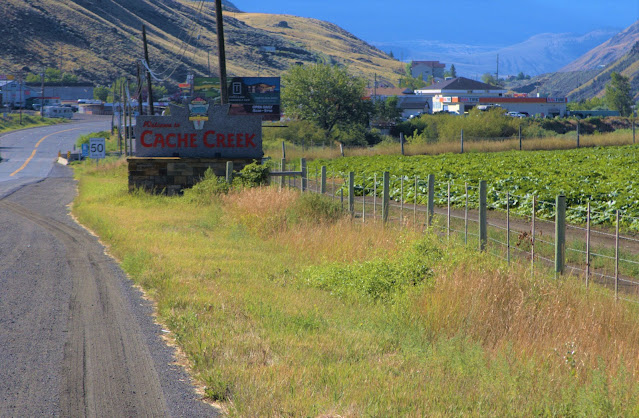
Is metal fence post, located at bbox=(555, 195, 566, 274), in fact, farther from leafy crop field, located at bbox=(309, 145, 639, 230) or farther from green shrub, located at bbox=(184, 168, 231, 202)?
green shrub, located at bbox=(184, 168, 231, 202)

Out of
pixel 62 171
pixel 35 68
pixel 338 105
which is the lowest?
pixel 62 171

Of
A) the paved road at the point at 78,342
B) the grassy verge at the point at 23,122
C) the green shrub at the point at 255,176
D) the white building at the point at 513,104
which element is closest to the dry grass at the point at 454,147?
the green shrub at the point at 255,176

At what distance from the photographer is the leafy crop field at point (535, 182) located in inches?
763

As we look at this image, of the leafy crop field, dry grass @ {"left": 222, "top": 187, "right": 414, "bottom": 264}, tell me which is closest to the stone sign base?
the leafy crop field

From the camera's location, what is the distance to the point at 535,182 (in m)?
25.5

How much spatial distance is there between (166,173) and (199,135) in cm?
205

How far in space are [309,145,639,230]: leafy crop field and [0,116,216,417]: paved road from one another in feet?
27.0

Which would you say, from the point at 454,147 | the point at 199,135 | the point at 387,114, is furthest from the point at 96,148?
the point at 387,114

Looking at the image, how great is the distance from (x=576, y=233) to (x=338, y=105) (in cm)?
5782

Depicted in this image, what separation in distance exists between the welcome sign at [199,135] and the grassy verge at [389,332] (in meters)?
14.5

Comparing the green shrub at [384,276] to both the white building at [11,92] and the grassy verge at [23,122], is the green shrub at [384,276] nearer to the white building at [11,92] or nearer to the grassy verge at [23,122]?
the grassy verge at [23,122]

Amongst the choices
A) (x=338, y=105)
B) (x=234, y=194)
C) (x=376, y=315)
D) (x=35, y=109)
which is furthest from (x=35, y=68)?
(x=376, y=315)

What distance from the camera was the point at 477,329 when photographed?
27.0ft

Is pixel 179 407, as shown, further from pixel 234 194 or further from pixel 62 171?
pixel 62 171
